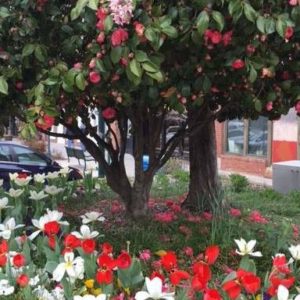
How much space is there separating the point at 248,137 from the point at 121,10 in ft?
47.1

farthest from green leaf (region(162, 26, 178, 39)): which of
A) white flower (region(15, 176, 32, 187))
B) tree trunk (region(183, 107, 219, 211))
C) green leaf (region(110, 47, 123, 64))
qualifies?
tree trunk (region(183, 107, 219, 211))

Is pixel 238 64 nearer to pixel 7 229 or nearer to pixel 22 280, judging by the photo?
pixel 22 280

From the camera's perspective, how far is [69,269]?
10.3 feet

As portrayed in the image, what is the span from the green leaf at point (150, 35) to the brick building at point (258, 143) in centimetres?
1158

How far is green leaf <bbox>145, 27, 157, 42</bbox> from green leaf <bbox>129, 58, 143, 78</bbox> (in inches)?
4.5

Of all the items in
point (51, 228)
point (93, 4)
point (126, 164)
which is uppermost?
point (93, 4)

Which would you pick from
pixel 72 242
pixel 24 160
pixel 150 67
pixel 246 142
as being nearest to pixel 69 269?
pixel 72 242

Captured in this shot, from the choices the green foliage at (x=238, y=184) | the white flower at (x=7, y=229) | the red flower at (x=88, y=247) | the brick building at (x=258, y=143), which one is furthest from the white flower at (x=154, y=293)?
the brick building at (x=258, y=143)

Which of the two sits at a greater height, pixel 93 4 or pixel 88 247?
pixel 93 4

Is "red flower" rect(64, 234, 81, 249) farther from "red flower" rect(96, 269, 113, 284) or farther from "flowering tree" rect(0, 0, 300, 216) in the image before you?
"flowering tree" rect(0, 0, 300, 216)

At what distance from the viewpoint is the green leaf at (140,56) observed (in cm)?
272

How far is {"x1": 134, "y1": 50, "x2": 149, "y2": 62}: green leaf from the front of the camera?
2.72 meters

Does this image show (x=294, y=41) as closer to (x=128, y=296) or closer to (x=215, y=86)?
(x=215, y=86)

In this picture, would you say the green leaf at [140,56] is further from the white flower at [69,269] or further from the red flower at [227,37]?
the white flower at [69,269]
